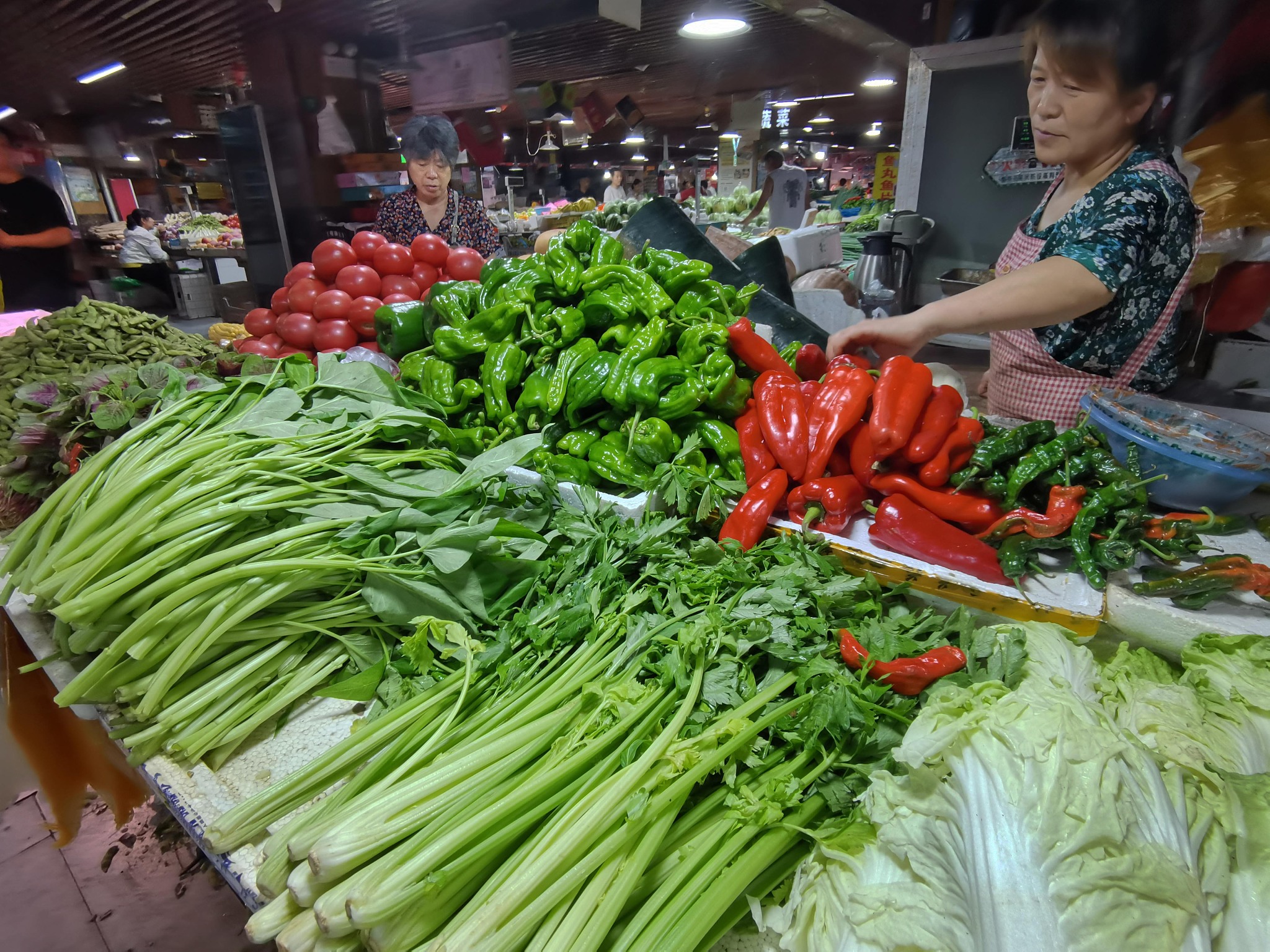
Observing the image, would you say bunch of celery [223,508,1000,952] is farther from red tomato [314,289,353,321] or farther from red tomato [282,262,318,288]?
red tomato [282,262,318,288]

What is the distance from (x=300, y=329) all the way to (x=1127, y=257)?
3.43m

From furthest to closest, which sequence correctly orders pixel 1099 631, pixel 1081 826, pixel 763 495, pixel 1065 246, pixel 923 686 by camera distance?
pixel 1065 246
pixel 763 495
pixel 1099 631
pixel 923 686
pixel 1081 826

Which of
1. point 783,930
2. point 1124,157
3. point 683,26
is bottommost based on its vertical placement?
point 783,930

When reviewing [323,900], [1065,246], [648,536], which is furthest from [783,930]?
[1065,246]

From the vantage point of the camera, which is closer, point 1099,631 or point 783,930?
point 783,930

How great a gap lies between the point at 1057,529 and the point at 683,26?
4.33 m

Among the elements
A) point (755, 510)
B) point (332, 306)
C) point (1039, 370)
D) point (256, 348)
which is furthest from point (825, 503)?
point (256, 348)

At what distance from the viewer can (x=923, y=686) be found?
3.86 feet

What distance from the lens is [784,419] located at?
1909 millimetres

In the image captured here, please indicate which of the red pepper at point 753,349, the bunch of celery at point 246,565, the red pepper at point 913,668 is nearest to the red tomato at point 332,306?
the bunch of celery at point 246,565

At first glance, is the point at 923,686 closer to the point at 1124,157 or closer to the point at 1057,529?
the point at 1057,529

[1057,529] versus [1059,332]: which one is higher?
[1059,332]

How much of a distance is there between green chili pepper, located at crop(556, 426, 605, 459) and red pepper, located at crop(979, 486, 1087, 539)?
1.18 metres

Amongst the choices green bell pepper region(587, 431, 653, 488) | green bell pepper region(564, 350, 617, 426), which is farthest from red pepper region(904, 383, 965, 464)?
green bell pepper region(564, 350, 617, 426)
